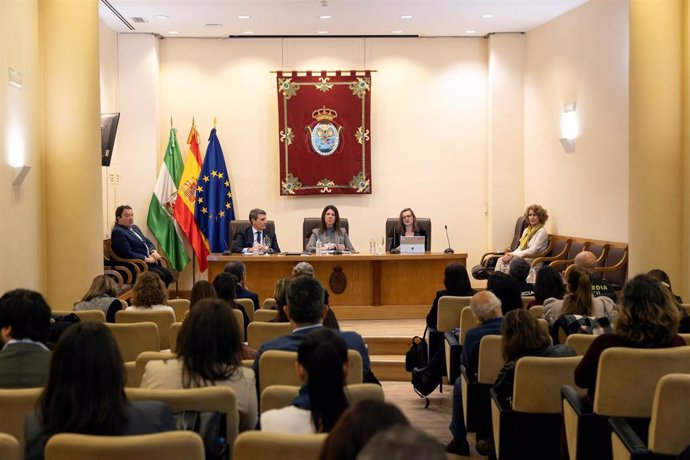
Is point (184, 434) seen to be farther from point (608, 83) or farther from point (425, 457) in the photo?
point (608, 83)

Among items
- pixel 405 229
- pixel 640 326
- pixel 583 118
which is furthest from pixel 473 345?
pixel 583 118

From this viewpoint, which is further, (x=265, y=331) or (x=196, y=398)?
(x=265, y=331)

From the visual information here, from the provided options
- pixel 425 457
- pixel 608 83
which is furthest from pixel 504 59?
pixel 425 457

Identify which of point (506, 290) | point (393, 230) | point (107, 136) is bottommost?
point (506, 290)

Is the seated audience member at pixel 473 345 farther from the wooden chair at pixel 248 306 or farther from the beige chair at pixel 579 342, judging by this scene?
the wooden chair at pixel 248 306

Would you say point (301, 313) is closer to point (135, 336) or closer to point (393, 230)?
point (135, 336)

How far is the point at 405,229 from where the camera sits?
10.4 m

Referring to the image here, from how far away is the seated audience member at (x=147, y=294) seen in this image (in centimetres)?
580

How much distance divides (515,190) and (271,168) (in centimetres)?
333

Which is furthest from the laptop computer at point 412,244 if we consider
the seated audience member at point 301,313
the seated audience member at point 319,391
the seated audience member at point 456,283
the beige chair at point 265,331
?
the seated audience member at point 319,391

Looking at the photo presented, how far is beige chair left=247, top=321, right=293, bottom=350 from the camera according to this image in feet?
16.5

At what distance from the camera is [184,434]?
2.55 metres

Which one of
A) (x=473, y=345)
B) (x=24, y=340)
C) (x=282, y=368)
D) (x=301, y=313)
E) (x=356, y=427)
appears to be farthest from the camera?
(x=473, y=345)

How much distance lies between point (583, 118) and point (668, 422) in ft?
25.9
